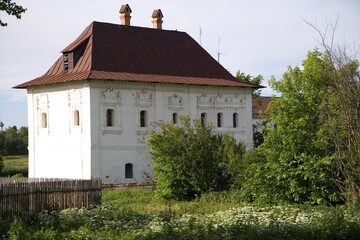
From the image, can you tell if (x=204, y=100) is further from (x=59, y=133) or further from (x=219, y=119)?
(x=59, y=133)

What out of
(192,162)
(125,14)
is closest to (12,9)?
(192,162)

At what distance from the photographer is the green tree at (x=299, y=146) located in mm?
21641

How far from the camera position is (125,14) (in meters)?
43.3

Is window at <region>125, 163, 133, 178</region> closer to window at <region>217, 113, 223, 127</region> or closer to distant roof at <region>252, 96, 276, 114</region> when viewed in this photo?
window at <region>217, 113, 223, 127</region>

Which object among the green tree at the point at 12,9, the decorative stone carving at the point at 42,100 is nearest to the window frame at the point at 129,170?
the decorative stone carving at the point at 42,100

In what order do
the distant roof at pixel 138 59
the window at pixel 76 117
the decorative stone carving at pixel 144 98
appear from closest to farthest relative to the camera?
the window at pixel 76 117 → the distant roof at pixel 138 59 → the decorative stone carving at pixel 144 98

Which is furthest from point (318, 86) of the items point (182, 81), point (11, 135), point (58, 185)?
point (11, 135)

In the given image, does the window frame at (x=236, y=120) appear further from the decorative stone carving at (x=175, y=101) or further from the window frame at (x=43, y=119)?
the window frame at (x=43, y=119)

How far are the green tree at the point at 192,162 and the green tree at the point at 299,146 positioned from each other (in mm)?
4938

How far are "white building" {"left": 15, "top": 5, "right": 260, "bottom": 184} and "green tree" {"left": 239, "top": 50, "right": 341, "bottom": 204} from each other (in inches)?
610

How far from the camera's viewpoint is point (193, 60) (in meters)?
43.7

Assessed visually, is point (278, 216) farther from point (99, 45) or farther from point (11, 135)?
point (11, 135)

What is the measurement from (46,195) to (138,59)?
19.8m

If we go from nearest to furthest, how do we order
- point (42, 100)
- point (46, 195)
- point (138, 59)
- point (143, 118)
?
point (46, 195)
point (143, 118)
point (42, 100)
point (138, 59)
